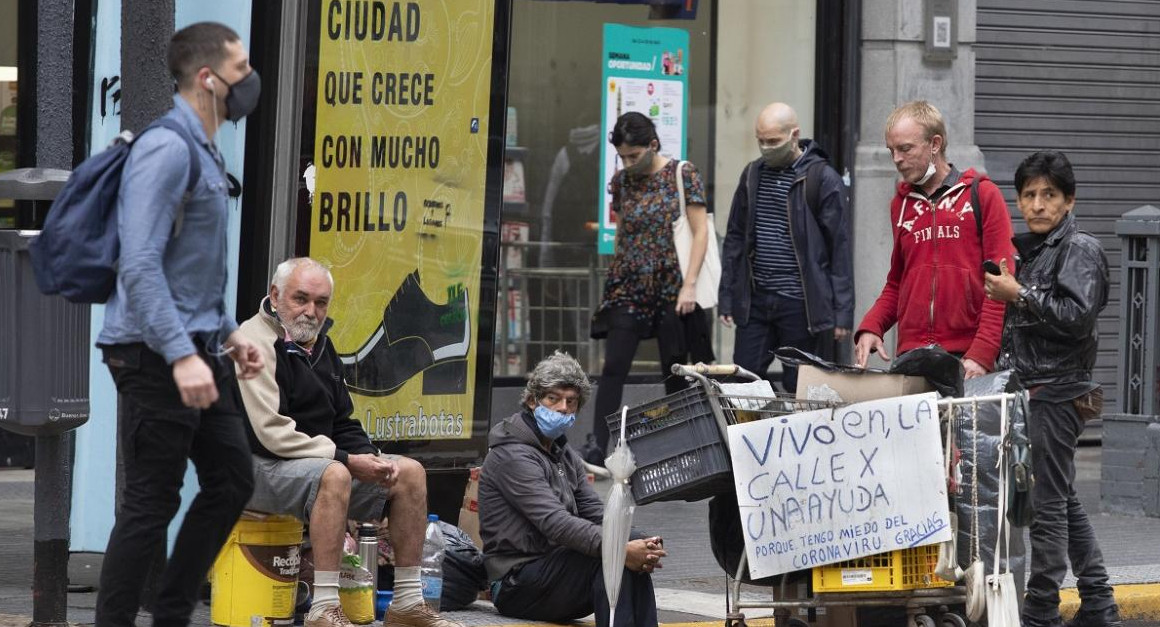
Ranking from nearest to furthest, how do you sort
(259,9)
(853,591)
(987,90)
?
(853,591) < (259,9) < (987,90)

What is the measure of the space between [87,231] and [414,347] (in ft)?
8.77

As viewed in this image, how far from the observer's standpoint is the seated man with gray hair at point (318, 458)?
6141 millimetres

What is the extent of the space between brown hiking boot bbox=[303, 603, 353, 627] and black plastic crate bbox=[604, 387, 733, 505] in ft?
3.49

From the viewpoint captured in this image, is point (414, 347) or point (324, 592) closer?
point (324, 592)

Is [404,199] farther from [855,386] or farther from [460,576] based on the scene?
[855,386]

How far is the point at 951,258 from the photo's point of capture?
268 inches

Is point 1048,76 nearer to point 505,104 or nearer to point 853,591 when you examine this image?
point 505,104

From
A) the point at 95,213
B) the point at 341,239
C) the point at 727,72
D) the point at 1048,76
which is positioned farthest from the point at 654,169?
the point at 95,213

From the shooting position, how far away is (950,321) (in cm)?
682

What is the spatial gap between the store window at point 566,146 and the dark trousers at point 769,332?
77.1 inches

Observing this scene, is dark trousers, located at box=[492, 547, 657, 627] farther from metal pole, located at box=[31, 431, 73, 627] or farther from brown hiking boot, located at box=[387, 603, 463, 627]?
metal pole, located at box=[31, 431, 73, 627]

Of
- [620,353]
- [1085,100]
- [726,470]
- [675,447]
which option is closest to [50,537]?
[675,447]

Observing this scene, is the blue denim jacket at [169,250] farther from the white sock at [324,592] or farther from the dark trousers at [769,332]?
the dark trousers at [769,332]

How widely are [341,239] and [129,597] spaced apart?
7.84 feet
